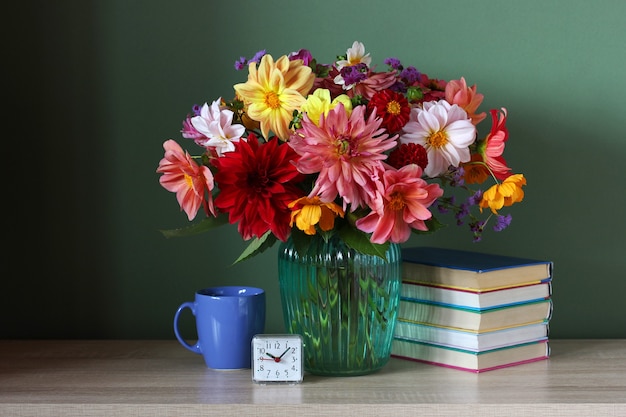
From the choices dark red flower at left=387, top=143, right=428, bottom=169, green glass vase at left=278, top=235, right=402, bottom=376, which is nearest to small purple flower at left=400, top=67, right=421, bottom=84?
dark red flower at left=387, top=143, right=428, bottom=169

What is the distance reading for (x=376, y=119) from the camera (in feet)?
Answer: 3.38

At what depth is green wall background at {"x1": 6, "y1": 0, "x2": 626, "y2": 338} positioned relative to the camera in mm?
1427

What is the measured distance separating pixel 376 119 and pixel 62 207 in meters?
0.67

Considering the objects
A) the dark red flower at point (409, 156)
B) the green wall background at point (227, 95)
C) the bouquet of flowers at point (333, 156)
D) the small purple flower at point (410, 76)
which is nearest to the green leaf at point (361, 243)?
the bouquet of flowers at point (333, 156)

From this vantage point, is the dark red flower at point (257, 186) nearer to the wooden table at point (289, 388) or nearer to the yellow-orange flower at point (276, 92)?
the yellow-orange flower at point (276, 92)

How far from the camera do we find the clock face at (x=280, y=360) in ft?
3.63

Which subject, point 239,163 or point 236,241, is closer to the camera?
point 239,163

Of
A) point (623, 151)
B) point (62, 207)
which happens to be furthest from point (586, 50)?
point (62, 207)

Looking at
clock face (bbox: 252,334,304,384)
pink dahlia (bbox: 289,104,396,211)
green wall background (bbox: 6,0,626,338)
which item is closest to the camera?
pink dahlia (bbox: 289,104,396,211)

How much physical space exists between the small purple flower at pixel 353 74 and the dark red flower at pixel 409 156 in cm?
11

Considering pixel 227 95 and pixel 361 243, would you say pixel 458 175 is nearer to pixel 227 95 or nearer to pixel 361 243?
pixel 361 243

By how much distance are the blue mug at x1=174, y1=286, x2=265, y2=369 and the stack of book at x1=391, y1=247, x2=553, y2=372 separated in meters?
0.23

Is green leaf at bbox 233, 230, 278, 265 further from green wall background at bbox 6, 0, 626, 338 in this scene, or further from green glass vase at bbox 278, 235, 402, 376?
green wall background at bbox 6, 0, 626, 338

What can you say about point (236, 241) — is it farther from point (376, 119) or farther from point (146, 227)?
point (376, 119)
